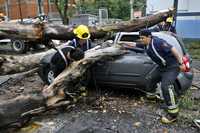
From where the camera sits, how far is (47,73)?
27.9 feet

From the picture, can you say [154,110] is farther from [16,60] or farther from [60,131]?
[16,60]

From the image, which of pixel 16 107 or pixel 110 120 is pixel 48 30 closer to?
pixel 16 107

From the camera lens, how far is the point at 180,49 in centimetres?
707

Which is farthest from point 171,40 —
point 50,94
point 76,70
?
point 50,94

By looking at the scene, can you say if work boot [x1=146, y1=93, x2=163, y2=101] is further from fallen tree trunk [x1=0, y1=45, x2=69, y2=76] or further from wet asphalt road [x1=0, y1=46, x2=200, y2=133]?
fallen tree trunk [x1=0, y1=45, x2=69, y2=76]

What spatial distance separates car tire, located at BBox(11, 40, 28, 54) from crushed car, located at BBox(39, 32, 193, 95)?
27.3ft

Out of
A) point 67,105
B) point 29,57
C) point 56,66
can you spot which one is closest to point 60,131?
point 67,105

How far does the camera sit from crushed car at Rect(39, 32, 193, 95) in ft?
23.4

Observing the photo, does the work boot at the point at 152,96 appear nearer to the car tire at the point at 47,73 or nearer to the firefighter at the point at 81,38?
the firefighter at the point at 81,38

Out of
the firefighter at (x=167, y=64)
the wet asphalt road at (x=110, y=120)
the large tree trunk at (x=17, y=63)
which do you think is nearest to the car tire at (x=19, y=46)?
the large tree trunk at (x=17, y=63)

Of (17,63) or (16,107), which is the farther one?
(17,63)

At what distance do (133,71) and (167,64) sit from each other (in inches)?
45.7

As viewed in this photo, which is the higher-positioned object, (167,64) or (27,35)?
(27,35)

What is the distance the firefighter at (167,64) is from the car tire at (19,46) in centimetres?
1103
